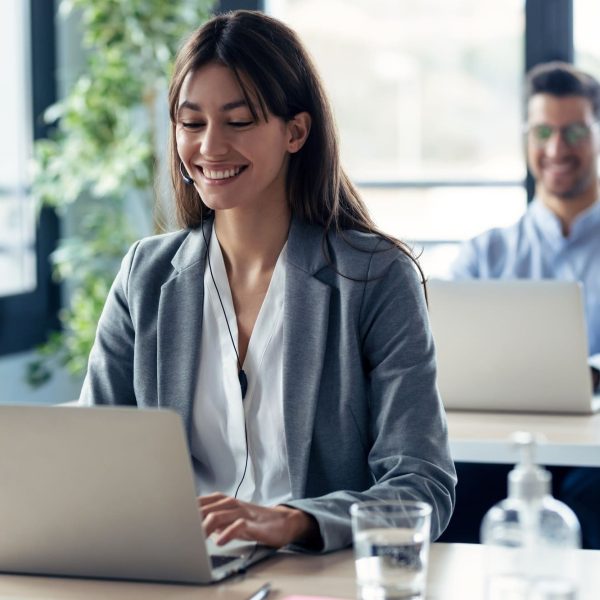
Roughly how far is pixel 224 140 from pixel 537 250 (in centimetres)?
166

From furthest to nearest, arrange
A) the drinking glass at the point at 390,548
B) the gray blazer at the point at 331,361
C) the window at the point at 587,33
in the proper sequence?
the window at the point at 587,33, the gray blazer at the point at 331,361, the drinking glass at the point at 390,548

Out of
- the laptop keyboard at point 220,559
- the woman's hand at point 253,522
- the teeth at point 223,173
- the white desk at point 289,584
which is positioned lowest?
the white desk at point 289,584

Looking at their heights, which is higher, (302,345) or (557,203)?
(557,203)

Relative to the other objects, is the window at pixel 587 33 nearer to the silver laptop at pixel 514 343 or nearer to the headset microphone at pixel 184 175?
the silver laptop at pixel 514 343

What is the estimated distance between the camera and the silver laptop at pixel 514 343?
2.43m

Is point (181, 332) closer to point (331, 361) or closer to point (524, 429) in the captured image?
point (331, 361)

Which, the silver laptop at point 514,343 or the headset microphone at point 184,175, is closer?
the headset microphone at point 184,175

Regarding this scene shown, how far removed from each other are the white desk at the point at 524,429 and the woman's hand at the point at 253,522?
2.61 ft

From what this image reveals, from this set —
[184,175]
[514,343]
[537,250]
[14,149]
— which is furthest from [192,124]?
[14,149]

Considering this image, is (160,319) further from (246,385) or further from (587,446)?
(587,446)

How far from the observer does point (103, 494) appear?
1322mm

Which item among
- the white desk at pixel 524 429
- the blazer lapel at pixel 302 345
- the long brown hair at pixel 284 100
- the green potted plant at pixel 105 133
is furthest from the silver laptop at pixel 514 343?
the green potted plant at pixel 105 133

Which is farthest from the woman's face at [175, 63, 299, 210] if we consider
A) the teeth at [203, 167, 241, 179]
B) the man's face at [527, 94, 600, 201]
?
the man's face at [527, 94, 600, 201]

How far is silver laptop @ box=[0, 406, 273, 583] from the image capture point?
129 centimetres
